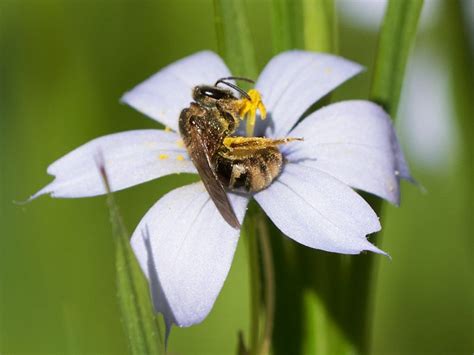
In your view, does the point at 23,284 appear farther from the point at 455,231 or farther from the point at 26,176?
the point at 455,231

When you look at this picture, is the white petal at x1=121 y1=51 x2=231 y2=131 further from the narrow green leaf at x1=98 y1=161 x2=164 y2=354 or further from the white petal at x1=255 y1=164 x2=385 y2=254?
the narrow green leaf at x1=98 y1=161 x2=164 y2=354

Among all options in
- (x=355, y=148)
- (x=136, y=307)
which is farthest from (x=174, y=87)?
(x=136, y=307)

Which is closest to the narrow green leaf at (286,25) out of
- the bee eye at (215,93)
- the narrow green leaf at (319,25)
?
the narrow green leaf at (319,25)

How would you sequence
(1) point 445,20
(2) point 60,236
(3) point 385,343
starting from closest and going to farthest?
(1) point 445,20
(2) point 60,236
(3) point 385,343

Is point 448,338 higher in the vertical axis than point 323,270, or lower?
lower

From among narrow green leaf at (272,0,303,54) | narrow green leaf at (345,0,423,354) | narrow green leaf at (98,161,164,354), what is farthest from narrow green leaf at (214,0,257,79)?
narrow green leaf at (98,161,164,354)

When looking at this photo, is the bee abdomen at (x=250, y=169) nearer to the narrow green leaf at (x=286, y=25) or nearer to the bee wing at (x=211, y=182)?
the bee wing at (x=211, y=182)

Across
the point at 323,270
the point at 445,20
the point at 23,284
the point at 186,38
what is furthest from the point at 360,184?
the point at 186,38

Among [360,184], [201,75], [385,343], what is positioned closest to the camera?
[360,184]
